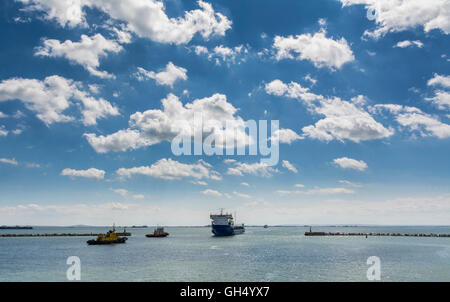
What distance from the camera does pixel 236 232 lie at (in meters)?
193

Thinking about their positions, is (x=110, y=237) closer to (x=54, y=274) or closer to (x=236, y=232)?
(x=54, y=274)

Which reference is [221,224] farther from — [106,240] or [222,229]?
[106,240]

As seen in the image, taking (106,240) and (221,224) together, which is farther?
(221,224)

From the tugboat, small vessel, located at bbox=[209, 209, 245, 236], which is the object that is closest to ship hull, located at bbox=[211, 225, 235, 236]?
small vessel, located at bbox=[209, 209, 245, 236]

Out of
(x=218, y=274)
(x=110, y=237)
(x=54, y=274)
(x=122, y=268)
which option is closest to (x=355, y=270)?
(x=218, y=274)

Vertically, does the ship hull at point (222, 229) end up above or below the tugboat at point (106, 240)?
below

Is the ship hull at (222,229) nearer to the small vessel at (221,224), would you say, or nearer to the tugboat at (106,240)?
the small vessel at (221,224)

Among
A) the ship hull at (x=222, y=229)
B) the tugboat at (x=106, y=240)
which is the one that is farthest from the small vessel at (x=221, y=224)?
the tugboat at (x=106, y=240)

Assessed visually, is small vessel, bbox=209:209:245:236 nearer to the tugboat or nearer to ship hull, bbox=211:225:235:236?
ship hull, bbox=211:225:235:236

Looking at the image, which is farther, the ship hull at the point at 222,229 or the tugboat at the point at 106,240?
the ship hull at the point at 222,229

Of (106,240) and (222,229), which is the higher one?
(106,240)

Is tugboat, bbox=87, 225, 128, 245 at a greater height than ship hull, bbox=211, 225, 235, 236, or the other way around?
tugboat, bbox=87, 225, 128, 245

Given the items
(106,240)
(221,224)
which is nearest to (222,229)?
(221,224)
